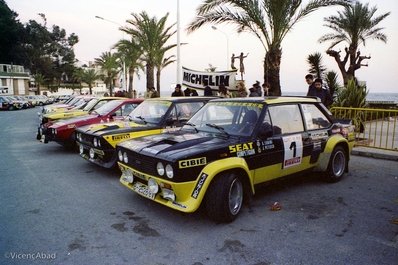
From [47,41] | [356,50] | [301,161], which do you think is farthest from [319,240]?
[47,41]

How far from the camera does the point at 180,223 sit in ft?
13.7

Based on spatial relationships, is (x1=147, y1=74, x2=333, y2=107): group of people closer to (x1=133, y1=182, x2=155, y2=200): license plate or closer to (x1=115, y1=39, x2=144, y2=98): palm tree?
(x1=133, y1=182, x2=155, y2=200): license plate

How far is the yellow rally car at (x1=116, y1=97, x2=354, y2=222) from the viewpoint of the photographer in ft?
12.9

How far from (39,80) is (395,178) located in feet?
234

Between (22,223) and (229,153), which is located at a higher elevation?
(229,153)

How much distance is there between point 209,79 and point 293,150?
7.98 m

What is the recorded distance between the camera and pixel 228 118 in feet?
16.4

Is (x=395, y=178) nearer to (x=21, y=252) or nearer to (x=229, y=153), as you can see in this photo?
(x=229, y=153)

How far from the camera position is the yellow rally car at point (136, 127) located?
6.25 meters

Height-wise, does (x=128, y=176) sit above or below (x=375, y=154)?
above

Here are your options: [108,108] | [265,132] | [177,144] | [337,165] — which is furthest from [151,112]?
[337,165]

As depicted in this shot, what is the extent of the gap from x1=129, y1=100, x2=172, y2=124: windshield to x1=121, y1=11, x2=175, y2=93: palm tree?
14389 millimetres

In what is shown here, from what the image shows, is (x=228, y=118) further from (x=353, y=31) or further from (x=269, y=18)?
(x=353, y=31)

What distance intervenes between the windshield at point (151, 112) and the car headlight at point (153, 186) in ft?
8.60
